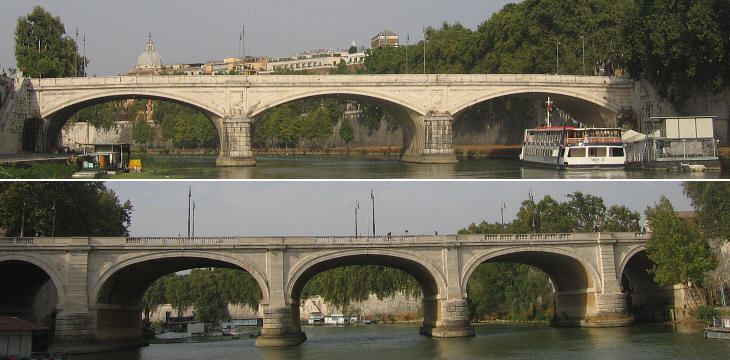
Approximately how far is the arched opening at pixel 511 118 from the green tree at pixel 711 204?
21.4ft

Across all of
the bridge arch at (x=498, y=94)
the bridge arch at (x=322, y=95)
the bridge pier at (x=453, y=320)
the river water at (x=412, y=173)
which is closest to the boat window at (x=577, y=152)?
the river water at (x=412, y=173)

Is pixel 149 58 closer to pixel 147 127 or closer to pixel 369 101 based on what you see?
pixel 147 127

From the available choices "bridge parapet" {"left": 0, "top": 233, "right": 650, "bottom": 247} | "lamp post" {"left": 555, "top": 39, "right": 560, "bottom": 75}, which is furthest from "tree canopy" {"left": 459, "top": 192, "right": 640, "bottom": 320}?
"bridge parapet" {"left": 0, "top": 233, "right": 650, "bottom": 247}

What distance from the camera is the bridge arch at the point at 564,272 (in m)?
42.9

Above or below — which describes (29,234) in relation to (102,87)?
below

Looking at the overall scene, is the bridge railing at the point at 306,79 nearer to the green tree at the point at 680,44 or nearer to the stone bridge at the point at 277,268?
the green tree at the point at 680,44

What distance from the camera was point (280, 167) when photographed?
56156mm

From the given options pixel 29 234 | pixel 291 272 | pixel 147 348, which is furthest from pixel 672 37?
pixel 29 234

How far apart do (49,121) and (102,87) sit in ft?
12.0

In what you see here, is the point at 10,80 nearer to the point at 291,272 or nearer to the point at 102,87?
the point at 102,87

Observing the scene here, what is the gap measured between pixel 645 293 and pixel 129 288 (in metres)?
24.7

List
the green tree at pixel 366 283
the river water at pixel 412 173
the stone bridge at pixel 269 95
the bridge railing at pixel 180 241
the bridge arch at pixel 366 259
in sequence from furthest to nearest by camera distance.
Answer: the green tree at pixel 366 283
the stone bridge at pixel 269 95
the river water at pixel 412 173
the bridge arch at pixel 366 259
the bridge railing at pixel 180 241

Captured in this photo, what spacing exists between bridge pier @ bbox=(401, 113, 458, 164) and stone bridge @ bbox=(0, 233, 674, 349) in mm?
8740

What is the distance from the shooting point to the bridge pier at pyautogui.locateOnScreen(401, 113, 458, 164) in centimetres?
5309
